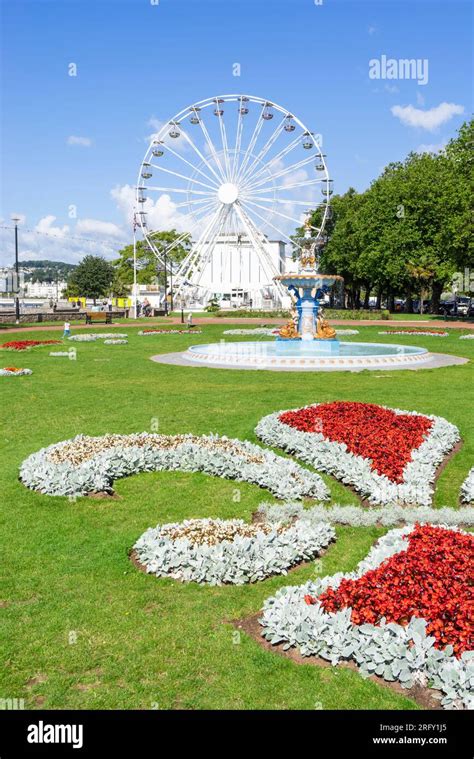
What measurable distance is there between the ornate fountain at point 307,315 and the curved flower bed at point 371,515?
2115cm

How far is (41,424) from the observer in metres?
13.9

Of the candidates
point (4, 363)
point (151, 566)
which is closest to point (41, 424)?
point (151, 566)

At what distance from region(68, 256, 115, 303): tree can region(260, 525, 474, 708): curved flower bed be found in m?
120

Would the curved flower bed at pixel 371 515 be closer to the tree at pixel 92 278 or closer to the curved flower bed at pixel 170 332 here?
the curved flower bed at pixel 170 332

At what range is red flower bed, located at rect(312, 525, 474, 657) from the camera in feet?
17.2

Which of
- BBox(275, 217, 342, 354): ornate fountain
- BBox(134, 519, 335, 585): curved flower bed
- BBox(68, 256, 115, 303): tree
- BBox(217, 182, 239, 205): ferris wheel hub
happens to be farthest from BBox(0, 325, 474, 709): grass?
BBox(68, 256, 115, 303): tree

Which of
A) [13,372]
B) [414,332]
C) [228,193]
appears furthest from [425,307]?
[13,372]

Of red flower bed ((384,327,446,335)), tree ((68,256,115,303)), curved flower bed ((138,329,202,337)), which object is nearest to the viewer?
red flower bed ((384,327,446,335))

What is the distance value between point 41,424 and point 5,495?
4734mm

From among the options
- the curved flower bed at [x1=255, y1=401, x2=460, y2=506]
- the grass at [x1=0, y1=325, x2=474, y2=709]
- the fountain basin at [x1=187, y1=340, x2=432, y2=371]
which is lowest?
the grass at [x1=0, y1=325, x2=474, y2=709]

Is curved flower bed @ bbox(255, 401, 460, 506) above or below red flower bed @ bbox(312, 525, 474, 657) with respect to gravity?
above

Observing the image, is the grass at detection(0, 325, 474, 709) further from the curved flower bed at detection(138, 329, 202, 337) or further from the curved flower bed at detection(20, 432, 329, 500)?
the curved flower bed at detection(138, 329, 202, 337)

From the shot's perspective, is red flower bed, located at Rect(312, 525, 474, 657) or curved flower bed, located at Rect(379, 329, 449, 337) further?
curved flower bed, located at Rect(379, 329, 449, 337)
